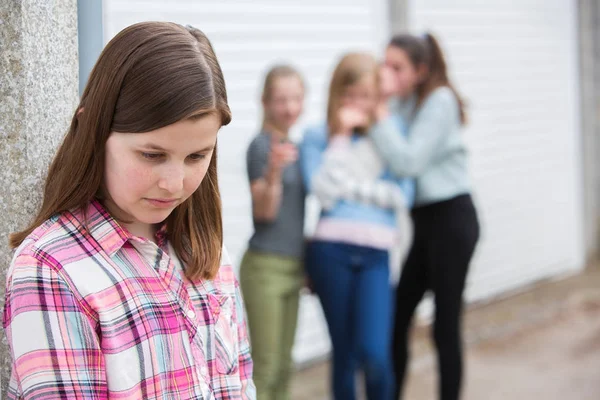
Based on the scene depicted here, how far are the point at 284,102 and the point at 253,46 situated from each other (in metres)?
1.40

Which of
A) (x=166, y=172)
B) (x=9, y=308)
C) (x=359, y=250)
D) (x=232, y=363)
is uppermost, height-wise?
(x=166, y=172)

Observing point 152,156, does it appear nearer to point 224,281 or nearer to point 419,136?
point 224,281

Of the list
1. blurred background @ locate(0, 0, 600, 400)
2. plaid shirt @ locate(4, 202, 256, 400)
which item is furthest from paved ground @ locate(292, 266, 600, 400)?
plaid shirt @ locate(4, 202, 256, 400)

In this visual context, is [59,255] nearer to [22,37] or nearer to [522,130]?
[22,37]

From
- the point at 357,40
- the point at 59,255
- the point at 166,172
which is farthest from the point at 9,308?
the point at 357,40

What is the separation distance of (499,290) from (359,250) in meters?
3.91

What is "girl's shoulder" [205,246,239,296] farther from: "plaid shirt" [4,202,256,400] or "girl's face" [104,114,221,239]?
"girl's face" [104,114,221,239]

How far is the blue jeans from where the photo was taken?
11.1ft

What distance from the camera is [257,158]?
3334 mm

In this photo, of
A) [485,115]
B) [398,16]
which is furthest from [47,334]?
[485,115]

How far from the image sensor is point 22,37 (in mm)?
1563

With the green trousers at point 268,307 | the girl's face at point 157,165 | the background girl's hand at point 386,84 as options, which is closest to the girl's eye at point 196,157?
the girl's face at point 157,165

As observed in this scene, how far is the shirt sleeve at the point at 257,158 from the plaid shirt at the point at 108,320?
172 cm

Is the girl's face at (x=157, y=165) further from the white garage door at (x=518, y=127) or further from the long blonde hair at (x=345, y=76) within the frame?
the white garage door at (x=518, y=127)
